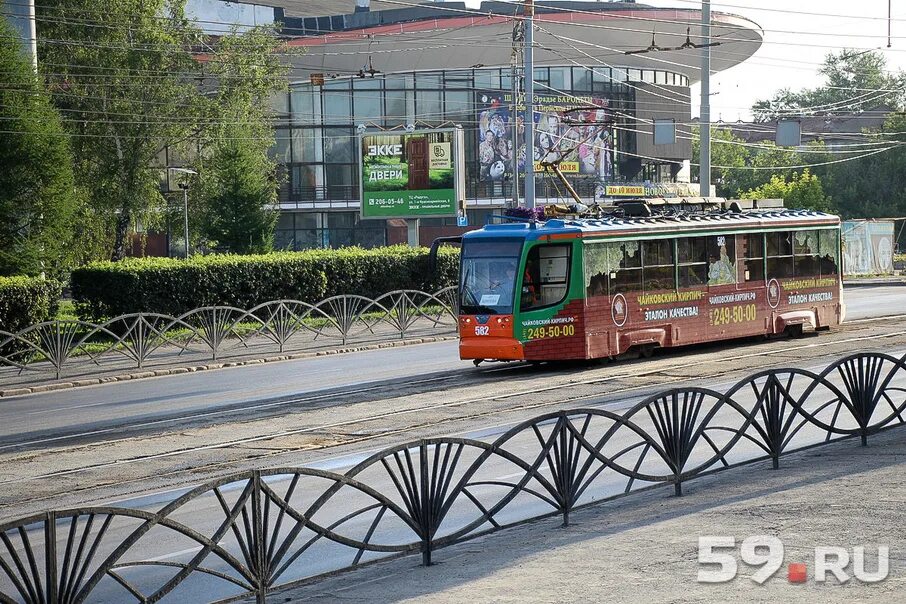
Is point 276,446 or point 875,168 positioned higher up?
point 875,168

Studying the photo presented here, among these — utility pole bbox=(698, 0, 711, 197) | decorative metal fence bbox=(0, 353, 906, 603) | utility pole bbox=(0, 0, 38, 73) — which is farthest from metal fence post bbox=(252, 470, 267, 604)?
utility pole bbox=(698, 0, 711, 197)

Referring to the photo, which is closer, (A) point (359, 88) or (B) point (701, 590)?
(B) point (701, 590)

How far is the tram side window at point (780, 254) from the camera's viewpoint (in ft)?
88.3

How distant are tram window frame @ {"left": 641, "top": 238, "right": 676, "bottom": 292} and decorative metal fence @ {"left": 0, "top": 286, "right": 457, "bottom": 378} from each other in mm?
8950

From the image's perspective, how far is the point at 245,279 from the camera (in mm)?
33812

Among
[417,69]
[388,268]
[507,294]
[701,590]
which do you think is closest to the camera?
[701,590]

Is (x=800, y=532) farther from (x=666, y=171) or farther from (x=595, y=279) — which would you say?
(x=666, y=171)

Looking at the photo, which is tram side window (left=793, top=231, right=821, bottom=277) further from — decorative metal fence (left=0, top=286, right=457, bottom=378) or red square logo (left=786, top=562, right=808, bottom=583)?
red square logo (left=786, top=562, right=808, bottom=583)

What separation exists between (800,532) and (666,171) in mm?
75999

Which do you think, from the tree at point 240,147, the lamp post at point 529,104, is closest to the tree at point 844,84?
the tree at point 240,147

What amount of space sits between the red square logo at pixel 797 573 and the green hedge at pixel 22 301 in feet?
74.3

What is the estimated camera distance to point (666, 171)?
83.2 meters

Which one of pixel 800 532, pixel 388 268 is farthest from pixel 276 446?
pixel 388 268

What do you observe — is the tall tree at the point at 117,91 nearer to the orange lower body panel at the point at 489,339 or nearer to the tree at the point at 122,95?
the tree at the point at 122,95
